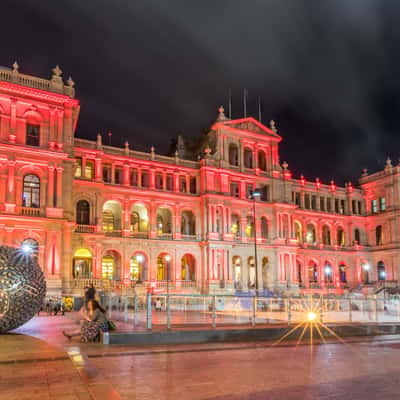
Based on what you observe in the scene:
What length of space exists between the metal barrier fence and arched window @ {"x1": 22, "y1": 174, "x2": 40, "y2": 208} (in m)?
16.4

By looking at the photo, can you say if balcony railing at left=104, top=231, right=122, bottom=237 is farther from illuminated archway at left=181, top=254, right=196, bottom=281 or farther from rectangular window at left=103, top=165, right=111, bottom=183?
illuminated archway at left=181, top=254, right=196, bottom=281

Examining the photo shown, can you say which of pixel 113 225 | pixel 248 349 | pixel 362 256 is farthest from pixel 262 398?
pixel 362 256

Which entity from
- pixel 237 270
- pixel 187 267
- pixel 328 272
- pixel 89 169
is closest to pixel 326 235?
pixel 328 272

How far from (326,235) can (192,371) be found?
5775cm

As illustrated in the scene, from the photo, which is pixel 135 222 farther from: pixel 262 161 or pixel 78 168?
pixel 262 161

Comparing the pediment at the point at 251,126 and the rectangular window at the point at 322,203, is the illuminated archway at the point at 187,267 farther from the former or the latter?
the rectangular window at the point at 322,203

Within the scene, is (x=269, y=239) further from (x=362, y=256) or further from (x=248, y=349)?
(x=248, y=349)

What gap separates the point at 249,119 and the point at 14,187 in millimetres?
30705

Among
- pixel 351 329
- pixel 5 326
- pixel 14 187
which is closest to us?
pixel 5 326

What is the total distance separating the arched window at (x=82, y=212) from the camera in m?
42.7

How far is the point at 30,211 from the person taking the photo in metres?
34.1

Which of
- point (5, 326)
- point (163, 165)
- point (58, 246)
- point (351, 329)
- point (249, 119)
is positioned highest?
point (249, 119)

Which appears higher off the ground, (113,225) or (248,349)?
(113,225)

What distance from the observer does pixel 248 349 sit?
1334 cm
